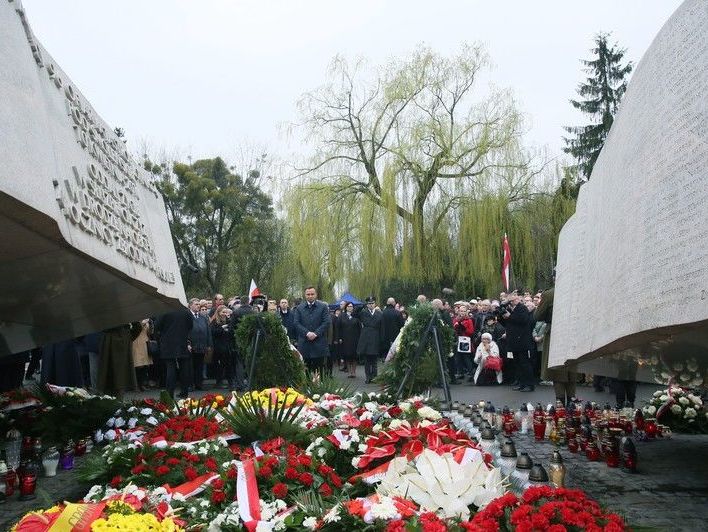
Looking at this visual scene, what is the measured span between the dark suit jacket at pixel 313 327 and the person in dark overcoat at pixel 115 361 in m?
3.66

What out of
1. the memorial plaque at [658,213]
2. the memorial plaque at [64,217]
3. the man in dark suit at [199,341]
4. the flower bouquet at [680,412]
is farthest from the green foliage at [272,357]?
the memorial plaque at [658,213]

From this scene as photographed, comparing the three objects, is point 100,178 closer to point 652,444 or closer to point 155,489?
point 155,489

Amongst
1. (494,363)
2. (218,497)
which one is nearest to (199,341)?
(494,363)

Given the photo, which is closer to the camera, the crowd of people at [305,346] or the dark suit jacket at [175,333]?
the crowd of people at [305,346]

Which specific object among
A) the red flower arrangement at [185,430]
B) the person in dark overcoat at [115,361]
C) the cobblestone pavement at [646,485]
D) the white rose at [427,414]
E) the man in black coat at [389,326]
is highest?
the man in black coat at [389,326]

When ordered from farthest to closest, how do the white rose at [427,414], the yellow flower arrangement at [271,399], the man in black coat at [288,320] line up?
the man in black coat at [288,320], the yellow flower arrangement at [271,399], the white rose at [427,414]

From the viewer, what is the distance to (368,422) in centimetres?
591

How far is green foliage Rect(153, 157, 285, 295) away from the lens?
3606 centimetres

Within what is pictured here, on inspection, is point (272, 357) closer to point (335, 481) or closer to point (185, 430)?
point (185, 430)

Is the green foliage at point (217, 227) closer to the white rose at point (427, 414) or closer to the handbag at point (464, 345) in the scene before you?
the handbag at point (464, 345)

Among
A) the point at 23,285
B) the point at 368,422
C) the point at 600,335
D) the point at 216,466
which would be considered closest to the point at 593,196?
the point at 600,335

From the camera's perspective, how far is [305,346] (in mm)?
14062

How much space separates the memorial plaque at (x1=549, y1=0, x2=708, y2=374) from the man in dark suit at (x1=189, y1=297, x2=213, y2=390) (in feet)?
33.3

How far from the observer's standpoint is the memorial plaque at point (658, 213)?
3395mm
